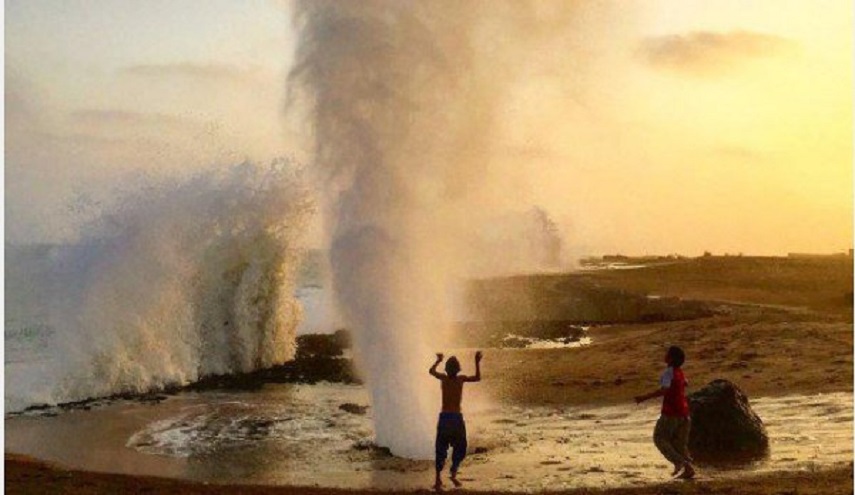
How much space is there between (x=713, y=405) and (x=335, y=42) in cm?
531

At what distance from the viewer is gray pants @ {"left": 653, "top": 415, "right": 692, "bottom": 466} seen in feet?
23.1

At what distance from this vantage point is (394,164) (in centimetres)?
905

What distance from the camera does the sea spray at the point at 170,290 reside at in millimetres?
13195

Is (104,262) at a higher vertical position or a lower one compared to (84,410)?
higher

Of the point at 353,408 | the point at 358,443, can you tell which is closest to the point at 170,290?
the point at 353,408

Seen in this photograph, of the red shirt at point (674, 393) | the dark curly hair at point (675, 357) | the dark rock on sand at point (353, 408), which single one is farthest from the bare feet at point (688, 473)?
the dark rock on sand at point (353, 408)

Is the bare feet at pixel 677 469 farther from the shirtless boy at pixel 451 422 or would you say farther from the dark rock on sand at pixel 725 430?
the shirtless boy at pixel 451 422

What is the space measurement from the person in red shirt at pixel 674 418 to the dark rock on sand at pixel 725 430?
108cm

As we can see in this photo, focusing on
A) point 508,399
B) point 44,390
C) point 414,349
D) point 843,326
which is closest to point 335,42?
point 414,349

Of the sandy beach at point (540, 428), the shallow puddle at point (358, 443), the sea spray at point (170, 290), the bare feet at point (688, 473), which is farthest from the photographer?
the sea spray at point (170, 290)

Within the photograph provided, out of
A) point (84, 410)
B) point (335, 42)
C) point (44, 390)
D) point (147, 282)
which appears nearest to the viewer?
point (335, 42)

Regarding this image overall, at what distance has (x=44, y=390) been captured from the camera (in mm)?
12062

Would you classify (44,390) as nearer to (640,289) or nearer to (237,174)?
(237,174)

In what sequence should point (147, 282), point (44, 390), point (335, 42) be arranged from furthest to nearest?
point (147, 282) < point (44, 390) < point (335, 42)
